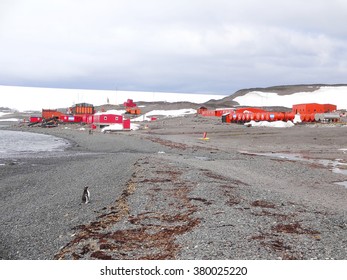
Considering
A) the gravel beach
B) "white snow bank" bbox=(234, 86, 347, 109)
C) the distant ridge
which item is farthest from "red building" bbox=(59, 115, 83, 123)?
the gravel beach

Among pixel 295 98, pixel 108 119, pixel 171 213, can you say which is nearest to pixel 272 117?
pixel 108 119

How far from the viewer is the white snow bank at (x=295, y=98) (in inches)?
4621

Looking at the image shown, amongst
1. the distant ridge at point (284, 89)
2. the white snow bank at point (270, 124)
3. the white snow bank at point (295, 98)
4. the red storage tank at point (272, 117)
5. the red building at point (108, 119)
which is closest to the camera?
the white snow bank at point (270, 124)

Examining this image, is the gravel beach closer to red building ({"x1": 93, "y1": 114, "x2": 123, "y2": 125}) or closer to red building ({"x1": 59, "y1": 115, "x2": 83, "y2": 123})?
red building ({"x1": 93, "y1": 114, "x2": 123, "y2": 125})

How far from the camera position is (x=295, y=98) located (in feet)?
403

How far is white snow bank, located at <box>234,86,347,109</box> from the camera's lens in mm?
117375

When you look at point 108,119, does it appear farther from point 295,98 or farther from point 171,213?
point 295,98

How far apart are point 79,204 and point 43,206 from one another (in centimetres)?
119

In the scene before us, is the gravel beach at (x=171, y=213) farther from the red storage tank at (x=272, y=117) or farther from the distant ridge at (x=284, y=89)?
the distant ridge at (x=284, y=89)

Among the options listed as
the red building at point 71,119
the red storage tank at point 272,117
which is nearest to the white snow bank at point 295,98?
the red building at point 71,119

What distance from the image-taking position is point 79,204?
40.1ft

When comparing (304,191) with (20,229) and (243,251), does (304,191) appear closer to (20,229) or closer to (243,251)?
(243,251)

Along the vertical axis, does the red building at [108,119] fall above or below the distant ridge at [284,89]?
below
